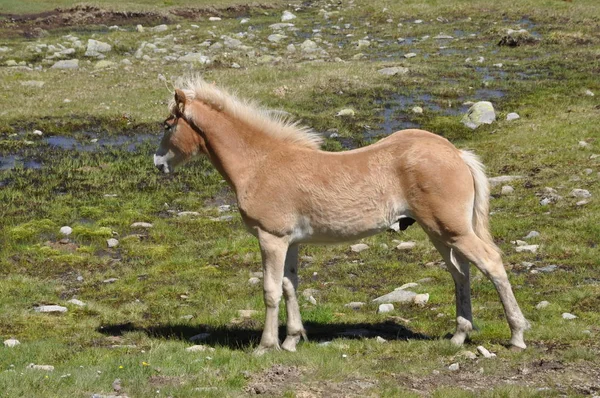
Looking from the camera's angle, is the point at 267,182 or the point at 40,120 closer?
the point at 267,182

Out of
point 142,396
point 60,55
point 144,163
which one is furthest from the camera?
point 60,55

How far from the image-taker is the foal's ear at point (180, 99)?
12.1 m

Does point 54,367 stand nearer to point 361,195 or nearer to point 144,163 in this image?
point 361,195

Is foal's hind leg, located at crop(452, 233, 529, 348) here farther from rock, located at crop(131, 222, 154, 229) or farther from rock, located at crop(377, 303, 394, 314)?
rock, located at crop(131, 222, 154, 229)

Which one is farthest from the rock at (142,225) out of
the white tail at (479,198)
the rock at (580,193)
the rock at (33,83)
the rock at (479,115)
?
the rock at (33,83)

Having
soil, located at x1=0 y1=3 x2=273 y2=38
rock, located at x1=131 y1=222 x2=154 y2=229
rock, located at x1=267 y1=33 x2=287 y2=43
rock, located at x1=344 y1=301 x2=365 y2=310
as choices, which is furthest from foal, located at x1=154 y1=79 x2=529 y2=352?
soil, located at x1=0 y1=3 x2=273 y2=38

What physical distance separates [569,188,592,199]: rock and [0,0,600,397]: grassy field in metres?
0.25

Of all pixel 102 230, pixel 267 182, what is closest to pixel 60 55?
pixel 102 230

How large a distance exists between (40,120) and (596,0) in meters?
44.0

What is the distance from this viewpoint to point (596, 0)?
5962cm

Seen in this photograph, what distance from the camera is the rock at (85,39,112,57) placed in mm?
45522

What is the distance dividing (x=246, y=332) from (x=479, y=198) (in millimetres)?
4166

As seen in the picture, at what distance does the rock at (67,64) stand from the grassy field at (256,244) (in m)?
0.97

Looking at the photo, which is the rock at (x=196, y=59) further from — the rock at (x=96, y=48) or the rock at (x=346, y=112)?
the rock at (x=346, y=112)
